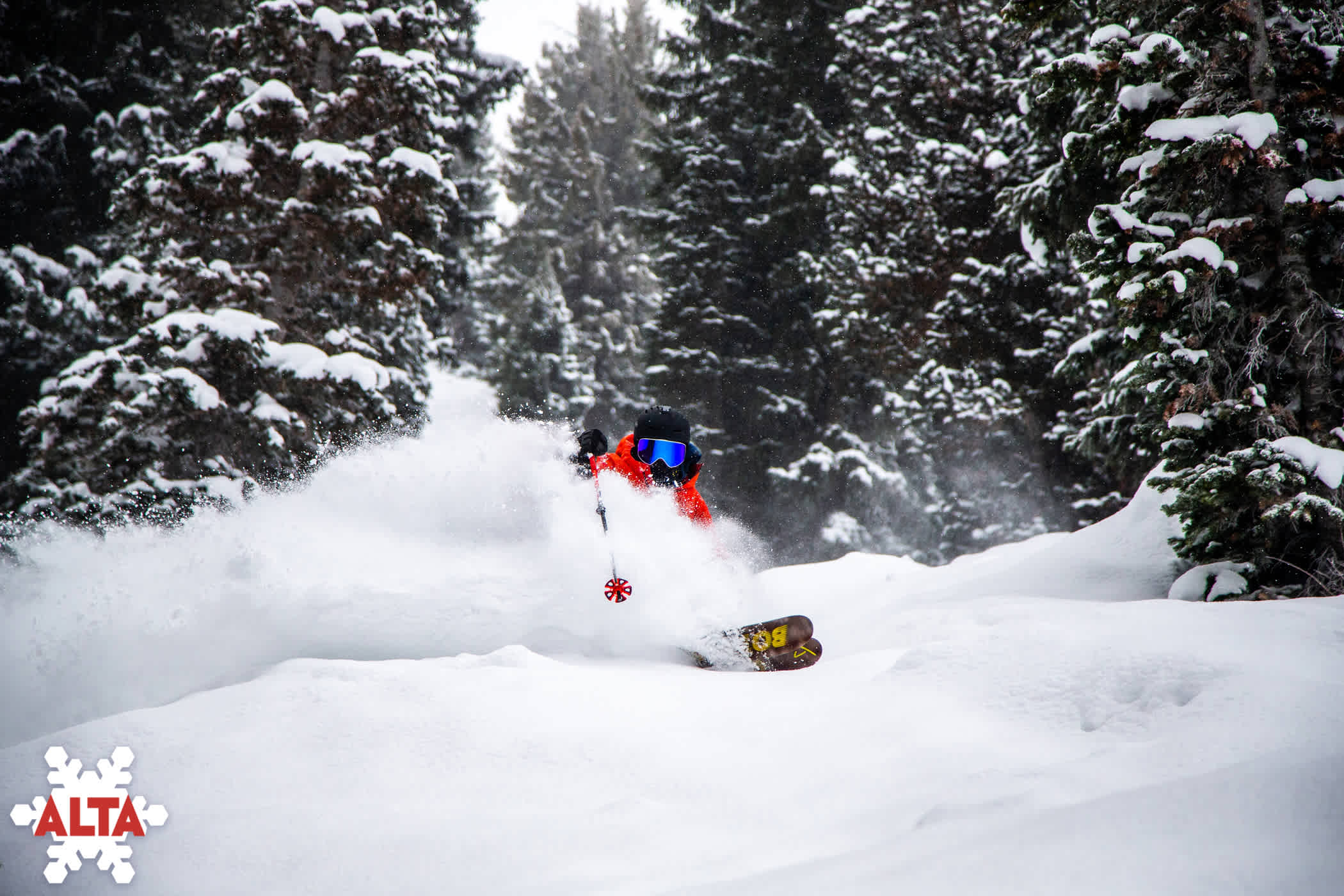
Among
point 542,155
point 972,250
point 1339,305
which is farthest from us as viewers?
point 542,155

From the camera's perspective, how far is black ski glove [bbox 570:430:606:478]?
5.93 m

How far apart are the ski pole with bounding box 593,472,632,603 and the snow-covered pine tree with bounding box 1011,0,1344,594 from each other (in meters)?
3.64

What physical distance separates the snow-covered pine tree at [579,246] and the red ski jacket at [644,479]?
848 inches

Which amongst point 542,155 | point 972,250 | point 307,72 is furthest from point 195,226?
point 542,155

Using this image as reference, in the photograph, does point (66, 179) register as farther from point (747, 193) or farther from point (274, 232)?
point (747, 193)

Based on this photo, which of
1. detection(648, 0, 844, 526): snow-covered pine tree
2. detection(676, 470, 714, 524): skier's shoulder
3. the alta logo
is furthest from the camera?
detection(648, 0, 844, 526): snow-covered pine tree

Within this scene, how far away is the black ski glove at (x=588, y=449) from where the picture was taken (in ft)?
19.5

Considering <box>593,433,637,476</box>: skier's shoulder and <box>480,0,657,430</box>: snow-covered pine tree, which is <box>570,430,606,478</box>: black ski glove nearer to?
<box>593,433,637,476</box>: skier's shoulder

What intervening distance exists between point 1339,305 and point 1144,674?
363cm

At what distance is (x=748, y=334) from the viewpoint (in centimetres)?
2106

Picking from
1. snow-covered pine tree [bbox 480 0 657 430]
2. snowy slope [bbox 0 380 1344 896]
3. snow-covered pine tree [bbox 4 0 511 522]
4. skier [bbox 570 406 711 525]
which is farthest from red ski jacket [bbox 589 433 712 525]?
snow-covered pine tree [bbox 480 0 657 430]

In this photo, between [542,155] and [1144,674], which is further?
[542,155]

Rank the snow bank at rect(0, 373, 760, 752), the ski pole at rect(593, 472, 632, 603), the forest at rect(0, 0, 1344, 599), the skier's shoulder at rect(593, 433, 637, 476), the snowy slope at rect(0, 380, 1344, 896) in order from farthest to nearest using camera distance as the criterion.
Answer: the skier's shoulder at rect(593, 433, 637, 476)
the forest at rect(0, 0, 1344, 599)
the ski pole at rect(593, 472, 632, 603)
the snow bank at rect(0, 373, 760, 752)
the snowy slope at rect(0, 380, 1344, 896)

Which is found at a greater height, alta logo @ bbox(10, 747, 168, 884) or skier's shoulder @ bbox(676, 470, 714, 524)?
skier's shoulder @ bbox(676, 470, 714, 524)
